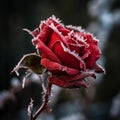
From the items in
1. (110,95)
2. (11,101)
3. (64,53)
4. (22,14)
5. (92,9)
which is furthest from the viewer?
(22,14)

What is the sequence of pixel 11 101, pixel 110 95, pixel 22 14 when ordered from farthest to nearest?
1. pixel 22 14
2. pixel 110 95
3. pixel 11 101

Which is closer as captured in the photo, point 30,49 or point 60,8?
point 30,49

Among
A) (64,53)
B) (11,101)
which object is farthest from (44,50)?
(11,101)

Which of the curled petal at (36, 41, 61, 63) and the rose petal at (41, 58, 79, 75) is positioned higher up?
the curled petal at (36, 41, 61, 63)

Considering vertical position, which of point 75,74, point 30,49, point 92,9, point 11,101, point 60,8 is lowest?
point 75,74

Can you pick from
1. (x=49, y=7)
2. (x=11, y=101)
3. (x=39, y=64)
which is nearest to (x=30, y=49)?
(x=49, y=7)

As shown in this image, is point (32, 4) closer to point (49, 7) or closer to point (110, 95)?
point (49, 7)

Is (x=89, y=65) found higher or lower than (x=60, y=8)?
lower

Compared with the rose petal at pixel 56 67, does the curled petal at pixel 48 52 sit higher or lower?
higher
